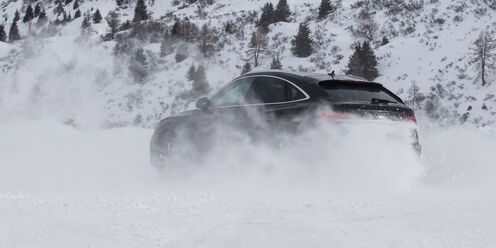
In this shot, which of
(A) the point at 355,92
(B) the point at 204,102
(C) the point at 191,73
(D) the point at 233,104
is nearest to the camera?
(A) the point at 355,92

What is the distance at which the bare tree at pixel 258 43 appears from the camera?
23992 millimetres

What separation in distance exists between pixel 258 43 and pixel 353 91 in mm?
19819

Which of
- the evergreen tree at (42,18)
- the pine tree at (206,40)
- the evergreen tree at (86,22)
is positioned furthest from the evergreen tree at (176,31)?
the evergreen tree at (42,18)

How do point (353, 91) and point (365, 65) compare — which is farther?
point (365, 65)

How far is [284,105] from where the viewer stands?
4.87 meters

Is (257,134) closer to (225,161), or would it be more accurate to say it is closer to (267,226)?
(225,161)

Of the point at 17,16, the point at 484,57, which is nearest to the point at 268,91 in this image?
the point at 484,57

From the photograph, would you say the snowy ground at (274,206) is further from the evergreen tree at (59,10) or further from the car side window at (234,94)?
the evergreen tree at (59,10)

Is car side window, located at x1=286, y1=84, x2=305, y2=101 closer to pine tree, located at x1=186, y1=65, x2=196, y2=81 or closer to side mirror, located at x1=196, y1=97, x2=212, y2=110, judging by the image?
side mirror, located at x1=196, y1=97, x2=212, y2=110

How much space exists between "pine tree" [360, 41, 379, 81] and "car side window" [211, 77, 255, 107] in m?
13.3

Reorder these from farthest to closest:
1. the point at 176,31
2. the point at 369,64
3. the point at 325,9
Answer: the point at 176,31 < the point at 325,9 < the point at 369,64

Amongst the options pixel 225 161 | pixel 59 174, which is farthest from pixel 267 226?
pixel 59 174

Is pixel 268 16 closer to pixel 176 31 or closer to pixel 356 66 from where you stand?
pixel 176 31

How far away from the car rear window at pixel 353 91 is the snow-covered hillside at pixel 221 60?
369 inches
